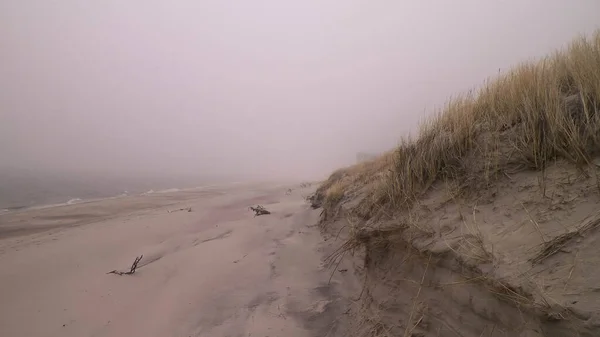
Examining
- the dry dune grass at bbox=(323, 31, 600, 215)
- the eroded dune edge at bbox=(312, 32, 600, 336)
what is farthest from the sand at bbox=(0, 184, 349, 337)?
the dry dune grass at bbox=(323, 31, 600, 215)

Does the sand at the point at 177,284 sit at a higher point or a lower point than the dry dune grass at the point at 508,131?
lower

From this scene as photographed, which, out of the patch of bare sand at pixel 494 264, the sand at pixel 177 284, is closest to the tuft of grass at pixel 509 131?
the patch of bare sand at pixel 494 264

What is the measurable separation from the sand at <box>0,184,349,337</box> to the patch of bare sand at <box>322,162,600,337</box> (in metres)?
0.80

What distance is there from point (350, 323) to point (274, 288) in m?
1.21

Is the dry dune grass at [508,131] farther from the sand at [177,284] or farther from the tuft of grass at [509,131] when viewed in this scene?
the sand at [177,284]

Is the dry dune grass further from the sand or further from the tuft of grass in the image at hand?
the sand

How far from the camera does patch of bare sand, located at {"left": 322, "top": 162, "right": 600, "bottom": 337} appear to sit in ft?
4.57

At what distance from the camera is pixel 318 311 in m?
3.03

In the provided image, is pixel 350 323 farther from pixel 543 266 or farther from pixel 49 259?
pixel 49 259

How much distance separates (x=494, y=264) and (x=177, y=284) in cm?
381

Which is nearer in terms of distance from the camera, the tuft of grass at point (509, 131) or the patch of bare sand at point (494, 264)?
the patch of bare sand at point (494, 264)

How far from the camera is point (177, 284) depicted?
3.86 m

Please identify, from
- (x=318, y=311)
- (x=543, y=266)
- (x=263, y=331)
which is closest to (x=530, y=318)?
(x=543, y=266)

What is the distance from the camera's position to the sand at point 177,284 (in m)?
2.98
